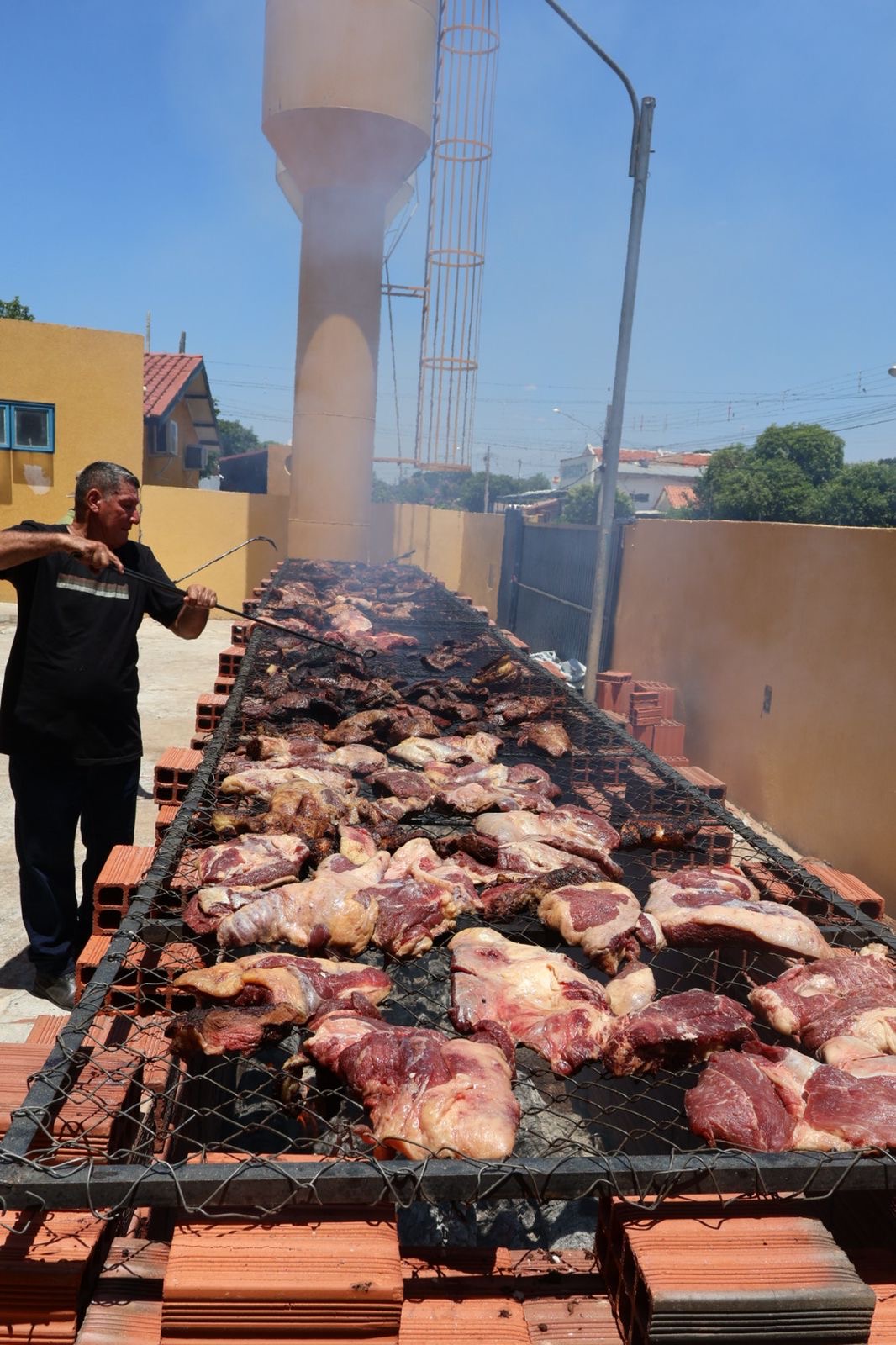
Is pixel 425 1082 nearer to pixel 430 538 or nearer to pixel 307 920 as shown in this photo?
pixel 307 920

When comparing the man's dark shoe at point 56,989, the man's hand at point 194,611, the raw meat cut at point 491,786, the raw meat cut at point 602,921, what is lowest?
the man's dark shoe at point 56,989

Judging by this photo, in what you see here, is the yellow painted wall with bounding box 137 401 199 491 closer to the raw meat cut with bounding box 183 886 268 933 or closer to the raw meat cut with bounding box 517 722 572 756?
the raw meat cut with bounding box 517 722 572 756

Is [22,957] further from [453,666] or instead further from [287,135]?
[287,135]

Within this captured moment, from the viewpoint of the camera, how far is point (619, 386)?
9859mm

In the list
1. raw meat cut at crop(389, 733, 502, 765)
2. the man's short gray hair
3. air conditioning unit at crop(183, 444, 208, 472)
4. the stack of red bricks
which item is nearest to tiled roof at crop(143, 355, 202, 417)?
air conditioning unit at crop(183, 444, 208, 472)

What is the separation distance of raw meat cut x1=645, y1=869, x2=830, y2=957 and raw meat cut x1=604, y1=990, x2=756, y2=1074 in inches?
19.2

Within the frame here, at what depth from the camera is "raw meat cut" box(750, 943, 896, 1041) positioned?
106 inches

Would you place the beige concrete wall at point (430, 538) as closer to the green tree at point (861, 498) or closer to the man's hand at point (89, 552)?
the man's hand at point (89, 552)

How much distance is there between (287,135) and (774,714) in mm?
13209

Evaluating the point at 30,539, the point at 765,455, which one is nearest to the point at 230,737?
the point at 30,539

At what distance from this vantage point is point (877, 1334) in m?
1.87

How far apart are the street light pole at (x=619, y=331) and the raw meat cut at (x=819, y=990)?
7422 mm

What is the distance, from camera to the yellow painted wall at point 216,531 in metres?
20.3

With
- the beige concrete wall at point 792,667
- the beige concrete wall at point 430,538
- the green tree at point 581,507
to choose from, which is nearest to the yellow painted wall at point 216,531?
the beige concrete wall at point 430,538
